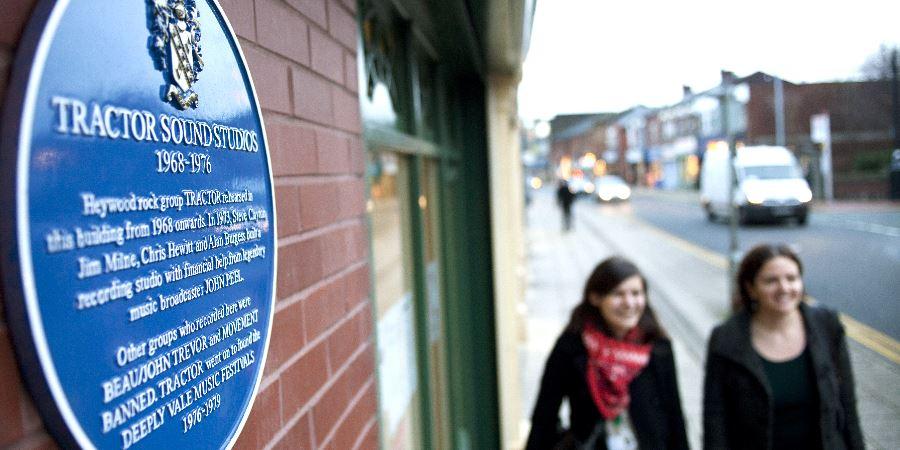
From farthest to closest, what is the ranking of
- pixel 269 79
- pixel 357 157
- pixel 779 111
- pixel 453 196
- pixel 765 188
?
pixel 779 111
pixel 765 188
pixel 453 196
pixel 357 157
pixel 269 79

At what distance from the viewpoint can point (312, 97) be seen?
156 centimetres

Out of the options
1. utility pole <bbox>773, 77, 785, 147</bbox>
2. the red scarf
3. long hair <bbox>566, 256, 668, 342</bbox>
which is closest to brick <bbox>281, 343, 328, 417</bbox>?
the red scarf

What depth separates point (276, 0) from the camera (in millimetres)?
1383

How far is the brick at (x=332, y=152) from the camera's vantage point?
63.0 inches

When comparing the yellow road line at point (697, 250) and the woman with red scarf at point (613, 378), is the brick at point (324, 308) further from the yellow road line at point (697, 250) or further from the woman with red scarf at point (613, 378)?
the yellow road line at point (697, 250)

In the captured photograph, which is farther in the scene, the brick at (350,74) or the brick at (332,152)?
the brick at (350,74)

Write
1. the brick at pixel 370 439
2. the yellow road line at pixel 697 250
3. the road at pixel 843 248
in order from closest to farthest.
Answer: the brick at pixel 370 439, the road at pixel 843 248, the yellow road line at pixel 697 250

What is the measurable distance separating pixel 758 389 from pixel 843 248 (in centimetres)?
1565

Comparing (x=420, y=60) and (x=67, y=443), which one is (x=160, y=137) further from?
(x=420, y=60)

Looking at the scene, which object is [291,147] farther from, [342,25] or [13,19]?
[13,19]

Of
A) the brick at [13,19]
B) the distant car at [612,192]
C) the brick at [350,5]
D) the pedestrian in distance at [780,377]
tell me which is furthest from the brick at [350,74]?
the distant car at [612,192]

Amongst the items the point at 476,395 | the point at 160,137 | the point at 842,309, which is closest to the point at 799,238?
the point at 842,309

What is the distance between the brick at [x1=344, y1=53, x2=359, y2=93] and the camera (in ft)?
6.16

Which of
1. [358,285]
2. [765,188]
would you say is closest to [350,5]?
[358,285]
